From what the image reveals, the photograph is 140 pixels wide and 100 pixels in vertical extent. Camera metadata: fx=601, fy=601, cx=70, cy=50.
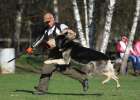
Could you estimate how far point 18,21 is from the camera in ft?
132

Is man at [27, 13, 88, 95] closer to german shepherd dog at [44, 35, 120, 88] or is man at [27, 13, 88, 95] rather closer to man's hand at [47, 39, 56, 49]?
man's hand at [47, 39, 56, 49]

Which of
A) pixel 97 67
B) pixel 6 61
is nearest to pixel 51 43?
pixel 97 67

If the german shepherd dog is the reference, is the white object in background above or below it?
below

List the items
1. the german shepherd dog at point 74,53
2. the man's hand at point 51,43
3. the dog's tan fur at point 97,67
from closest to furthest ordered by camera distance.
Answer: the german shepherd dog at point 74,53 → the man's hand at point 51,43 → the dog's tan fur at point 97,67

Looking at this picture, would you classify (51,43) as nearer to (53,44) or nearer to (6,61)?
(53,44)

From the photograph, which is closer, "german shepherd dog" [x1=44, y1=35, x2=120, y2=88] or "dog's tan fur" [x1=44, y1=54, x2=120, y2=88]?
"german shepherd dog" [x1=44, y1=35, x2=120, y2=88]

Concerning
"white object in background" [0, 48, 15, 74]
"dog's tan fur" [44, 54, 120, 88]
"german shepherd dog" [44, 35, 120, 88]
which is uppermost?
"german shepherd dog" [44, 35, 120, 88]

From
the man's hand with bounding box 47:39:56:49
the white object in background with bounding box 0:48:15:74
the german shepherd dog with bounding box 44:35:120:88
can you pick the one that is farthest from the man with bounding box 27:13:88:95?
the white object in background with bounding box 0:48:15:74

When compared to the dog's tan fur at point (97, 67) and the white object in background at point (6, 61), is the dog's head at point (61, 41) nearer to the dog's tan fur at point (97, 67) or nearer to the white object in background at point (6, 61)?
the dog's tan fur at point (97, 67)

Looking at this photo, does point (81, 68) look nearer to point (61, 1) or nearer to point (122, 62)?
point (122, 62)

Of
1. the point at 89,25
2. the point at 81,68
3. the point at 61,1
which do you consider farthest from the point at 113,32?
the point at 81,68

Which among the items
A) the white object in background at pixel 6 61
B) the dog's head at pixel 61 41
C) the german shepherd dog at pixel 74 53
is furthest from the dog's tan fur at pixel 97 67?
the white object in background at pixel 6 61

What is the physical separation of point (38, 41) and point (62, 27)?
0.66 meters

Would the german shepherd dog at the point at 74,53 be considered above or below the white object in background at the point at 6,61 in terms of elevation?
above
